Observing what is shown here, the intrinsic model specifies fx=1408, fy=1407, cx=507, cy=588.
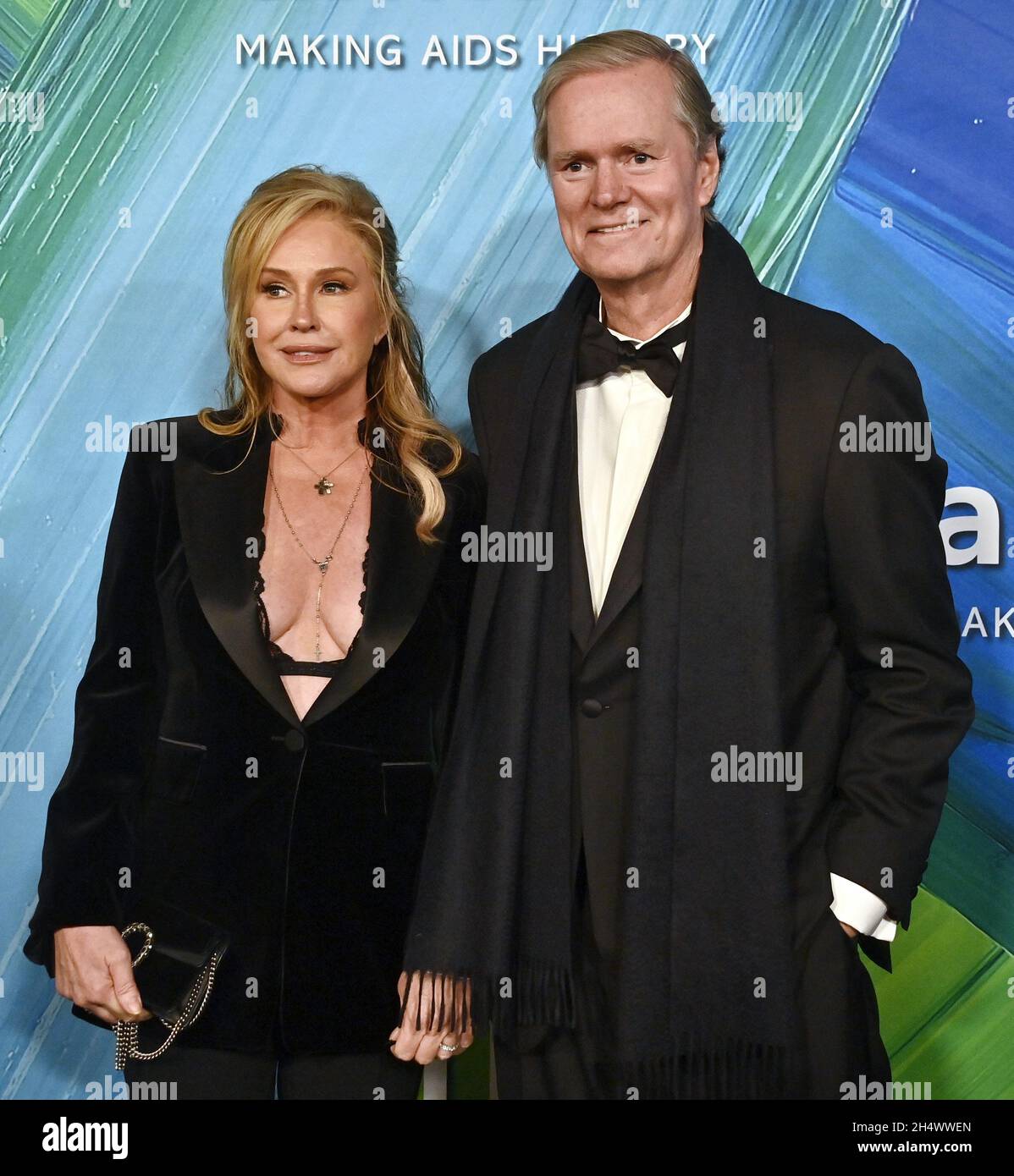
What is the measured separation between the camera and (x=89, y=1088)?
3062 millimetres

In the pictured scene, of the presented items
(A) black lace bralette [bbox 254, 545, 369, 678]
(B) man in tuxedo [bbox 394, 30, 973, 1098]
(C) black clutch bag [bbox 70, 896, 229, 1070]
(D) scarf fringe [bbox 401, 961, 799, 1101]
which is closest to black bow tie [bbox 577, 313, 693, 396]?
(B) man in tuxedo [bbox 394, 30, 973, 1098]

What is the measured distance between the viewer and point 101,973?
238 cm

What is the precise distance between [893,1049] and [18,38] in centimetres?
286

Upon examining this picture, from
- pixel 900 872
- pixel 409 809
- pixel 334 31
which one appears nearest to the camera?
pixel 900 872

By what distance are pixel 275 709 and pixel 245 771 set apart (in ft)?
0.41

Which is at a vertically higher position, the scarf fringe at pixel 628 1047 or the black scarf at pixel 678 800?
the black scarf at pixel 678 800

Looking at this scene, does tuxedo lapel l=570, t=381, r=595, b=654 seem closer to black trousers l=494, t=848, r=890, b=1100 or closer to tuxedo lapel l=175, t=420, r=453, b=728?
tuxedo lapel l=175, t=420, r=453, b=728

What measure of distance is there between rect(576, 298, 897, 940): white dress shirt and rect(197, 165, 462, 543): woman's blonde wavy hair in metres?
0.26

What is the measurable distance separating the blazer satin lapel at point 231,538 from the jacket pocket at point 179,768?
0.16 meters

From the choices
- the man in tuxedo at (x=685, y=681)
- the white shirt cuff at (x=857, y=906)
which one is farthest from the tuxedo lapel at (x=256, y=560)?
the white shirt cuff at (x=857, y=906)

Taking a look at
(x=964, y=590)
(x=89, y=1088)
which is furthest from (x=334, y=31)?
(x=89, y=1088)

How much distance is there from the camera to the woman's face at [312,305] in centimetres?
Answer: 243

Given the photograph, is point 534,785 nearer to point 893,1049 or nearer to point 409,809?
point 409,809

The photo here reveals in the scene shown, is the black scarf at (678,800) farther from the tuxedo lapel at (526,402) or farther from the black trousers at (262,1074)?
the black trousers at (262,1074)
